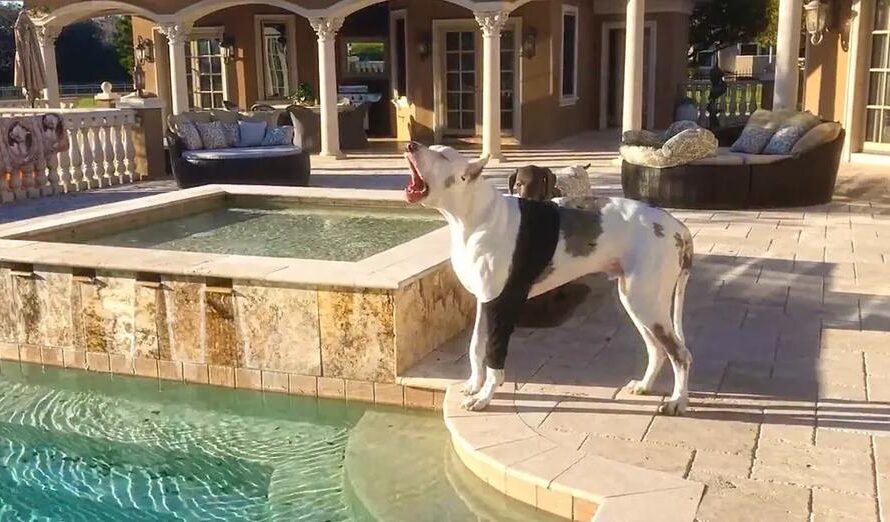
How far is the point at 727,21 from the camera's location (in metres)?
20.5

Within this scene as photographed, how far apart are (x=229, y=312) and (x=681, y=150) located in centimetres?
513

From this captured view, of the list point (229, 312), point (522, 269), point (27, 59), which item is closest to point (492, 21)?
point (27, 59)

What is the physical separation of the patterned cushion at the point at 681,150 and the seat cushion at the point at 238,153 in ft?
13.2

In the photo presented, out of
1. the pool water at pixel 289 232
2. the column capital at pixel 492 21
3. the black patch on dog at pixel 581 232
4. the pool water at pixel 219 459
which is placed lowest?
the pool water at pixel 219 459

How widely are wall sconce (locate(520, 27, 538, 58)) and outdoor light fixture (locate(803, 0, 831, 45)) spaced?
178 inches

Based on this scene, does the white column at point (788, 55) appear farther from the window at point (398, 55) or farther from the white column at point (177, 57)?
the white column at point (177, 57)

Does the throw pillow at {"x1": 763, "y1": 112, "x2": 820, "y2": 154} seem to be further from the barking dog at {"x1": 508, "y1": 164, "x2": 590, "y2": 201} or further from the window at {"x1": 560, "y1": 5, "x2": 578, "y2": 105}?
the window at {"x1": 560, "y1": 5, "x2": 578, "y2": 105}

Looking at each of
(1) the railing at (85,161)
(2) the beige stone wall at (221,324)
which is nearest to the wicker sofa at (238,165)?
(1) the railing at (85,161)

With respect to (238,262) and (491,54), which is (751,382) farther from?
(491,54)

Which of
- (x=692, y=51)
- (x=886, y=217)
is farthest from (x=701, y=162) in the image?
(x=692, y=51)

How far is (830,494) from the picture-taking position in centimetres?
294

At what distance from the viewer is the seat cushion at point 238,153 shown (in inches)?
388

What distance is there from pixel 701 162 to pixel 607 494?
5908mm

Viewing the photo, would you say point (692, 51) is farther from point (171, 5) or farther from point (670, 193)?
point (670, 193)
